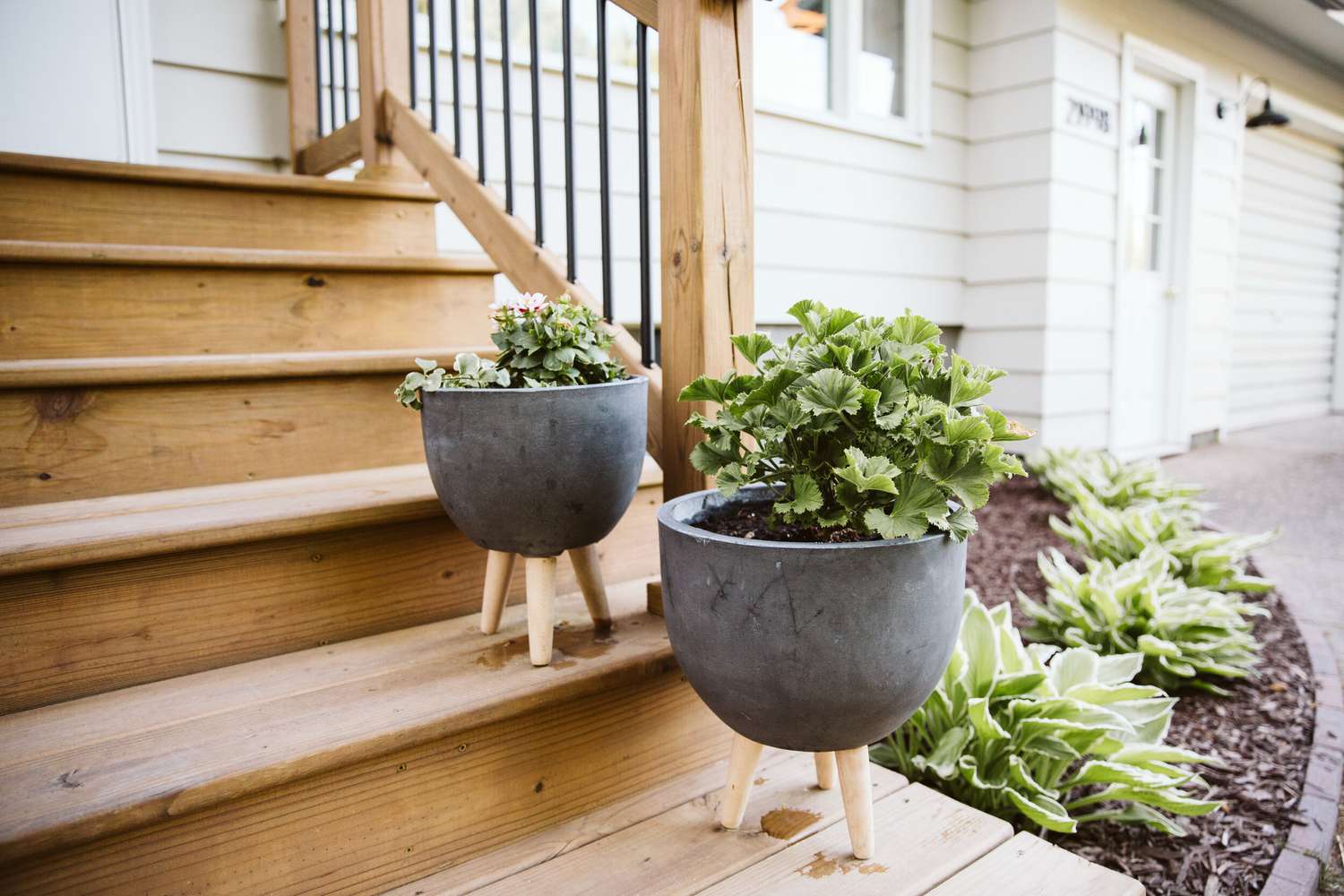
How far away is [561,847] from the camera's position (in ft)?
3.14

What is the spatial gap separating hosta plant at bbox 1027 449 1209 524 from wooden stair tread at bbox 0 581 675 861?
246 centimetres

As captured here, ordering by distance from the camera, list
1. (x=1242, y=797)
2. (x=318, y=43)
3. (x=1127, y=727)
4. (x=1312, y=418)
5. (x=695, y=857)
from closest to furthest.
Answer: (x=695, y=857) < (x=1127, y=727) < (x=1242, y=797) < (x=318, y=43) < (x=1312, y=418)

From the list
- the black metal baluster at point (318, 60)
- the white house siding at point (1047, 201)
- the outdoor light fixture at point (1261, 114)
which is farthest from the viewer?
the outdoor light fixture at point (1261, 114)

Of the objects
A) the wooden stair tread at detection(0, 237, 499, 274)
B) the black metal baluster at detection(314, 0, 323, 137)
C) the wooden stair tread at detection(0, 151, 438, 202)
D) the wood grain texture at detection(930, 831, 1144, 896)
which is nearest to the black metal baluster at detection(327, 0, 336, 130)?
the black metal baluster at detection(314, 0, 323, 137)

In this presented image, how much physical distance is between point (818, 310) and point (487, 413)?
393mm

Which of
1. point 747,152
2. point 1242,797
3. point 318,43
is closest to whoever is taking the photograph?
point 747,152

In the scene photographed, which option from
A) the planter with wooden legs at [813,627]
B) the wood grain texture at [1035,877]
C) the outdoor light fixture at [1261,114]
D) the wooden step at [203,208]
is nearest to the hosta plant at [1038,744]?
the wood grain texture at [1035,877]

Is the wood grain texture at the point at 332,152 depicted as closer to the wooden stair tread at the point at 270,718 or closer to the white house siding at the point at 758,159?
the white house siding at the point at 758,159

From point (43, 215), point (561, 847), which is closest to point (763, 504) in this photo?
point (561, 847)

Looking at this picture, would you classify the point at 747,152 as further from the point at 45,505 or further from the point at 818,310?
the point at 45,505

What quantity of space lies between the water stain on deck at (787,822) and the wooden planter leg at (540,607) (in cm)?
32

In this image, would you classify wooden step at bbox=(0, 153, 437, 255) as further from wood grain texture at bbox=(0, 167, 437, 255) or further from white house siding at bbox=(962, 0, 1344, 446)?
white house siding at bbox=(962, 0, 1344, 446)

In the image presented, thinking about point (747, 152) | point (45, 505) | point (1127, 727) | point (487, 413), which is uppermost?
point (747, 152)

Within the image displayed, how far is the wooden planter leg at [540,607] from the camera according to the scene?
104 centimetres
